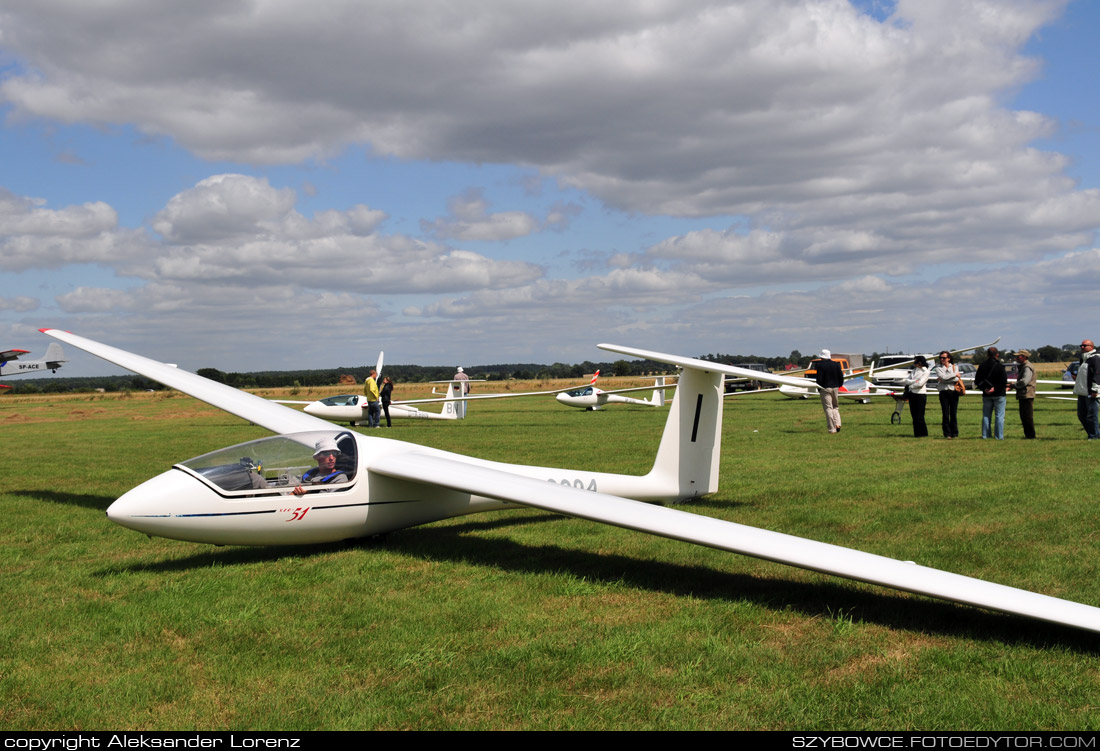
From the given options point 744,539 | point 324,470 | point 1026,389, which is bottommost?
point 744,539

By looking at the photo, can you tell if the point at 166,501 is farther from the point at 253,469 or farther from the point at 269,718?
the point at 269,718

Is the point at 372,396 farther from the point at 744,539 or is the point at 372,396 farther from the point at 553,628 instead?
the point at 744,539

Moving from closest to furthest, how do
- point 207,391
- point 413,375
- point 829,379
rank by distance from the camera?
1. point 207,391
2. point 829,379
3. point 413,375

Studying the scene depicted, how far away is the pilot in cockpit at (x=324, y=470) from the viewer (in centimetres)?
719

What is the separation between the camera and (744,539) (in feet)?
18.3

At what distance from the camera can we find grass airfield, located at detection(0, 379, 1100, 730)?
4.00 m

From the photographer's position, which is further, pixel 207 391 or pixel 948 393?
pixel 948 393

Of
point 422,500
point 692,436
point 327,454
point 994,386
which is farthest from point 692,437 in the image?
point 994,386

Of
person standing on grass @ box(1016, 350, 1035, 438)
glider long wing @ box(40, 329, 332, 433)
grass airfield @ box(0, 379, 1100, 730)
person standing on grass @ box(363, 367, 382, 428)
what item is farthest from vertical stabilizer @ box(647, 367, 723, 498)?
person standing on grass @ box(363, 367, 382, 428)

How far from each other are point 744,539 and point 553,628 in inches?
59.3

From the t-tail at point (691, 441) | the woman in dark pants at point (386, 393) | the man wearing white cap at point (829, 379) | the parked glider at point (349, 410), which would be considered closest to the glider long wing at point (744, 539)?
the t-tail at point (691, 441)

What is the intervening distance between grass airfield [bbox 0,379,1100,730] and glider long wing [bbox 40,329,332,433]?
203 cm

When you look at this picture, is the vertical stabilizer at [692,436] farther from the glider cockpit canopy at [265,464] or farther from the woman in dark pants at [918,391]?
the woman in dark pants at [918,391]

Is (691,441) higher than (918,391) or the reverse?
the reverse
